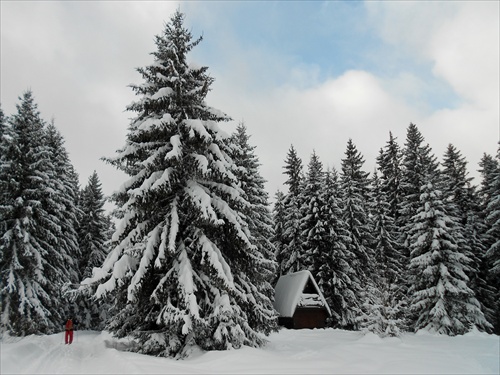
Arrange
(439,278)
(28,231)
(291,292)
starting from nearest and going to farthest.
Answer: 1. (28,231)
2. (439,278)
3. (291,292)

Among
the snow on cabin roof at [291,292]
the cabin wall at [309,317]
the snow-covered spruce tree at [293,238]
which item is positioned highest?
the snow-covered spruce tree at [293,238]

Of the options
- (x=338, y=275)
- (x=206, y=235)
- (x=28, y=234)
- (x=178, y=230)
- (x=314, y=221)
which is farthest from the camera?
(x=314, y=221)

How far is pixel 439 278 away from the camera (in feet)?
95.1

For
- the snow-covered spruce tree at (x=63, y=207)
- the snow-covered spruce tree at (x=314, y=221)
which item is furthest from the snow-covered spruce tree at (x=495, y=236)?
the snow-covered spruce tree at (x=63, y=207)

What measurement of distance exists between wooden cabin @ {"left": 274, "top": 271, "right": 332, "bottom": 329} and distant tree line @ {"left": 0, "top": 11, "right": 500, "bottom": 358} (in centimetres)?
287

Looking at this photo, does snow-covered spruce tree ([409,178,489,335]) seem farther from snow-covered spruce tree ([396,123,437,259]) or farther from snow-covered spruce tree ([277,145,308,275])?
snow-covered spruce tree ([277,145,308,275])

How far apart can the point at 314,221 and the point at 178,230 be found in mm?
26950

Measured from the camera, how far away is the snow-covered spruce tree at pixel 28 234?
23.2 meters

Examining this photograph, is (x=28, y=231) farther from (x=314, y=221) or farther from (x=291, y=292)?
(x=314, y=221)

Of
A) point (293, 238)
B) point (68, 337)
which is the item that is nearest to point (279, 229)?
point (293, 238)

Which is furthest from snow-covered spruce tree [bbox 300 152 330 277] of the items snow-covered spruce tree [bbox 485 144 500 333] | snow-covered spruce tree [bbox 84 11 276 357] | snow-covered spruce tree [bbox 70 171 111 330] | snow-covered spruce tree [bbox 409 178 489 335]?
snow-covered spruce tree [bbox 84 11 276 357]

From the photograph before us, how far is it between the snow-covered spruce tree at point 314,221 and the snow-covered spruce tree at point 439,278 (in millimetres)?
9196

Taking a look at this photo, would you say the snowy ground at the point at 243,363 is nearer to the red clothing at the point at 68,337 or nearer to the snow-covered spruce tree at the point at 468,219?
the red clothing at the point at 68,337

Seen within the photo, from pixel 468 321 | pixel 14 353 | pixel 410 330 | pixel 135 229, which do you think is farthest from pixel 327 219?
pixel 14 353
